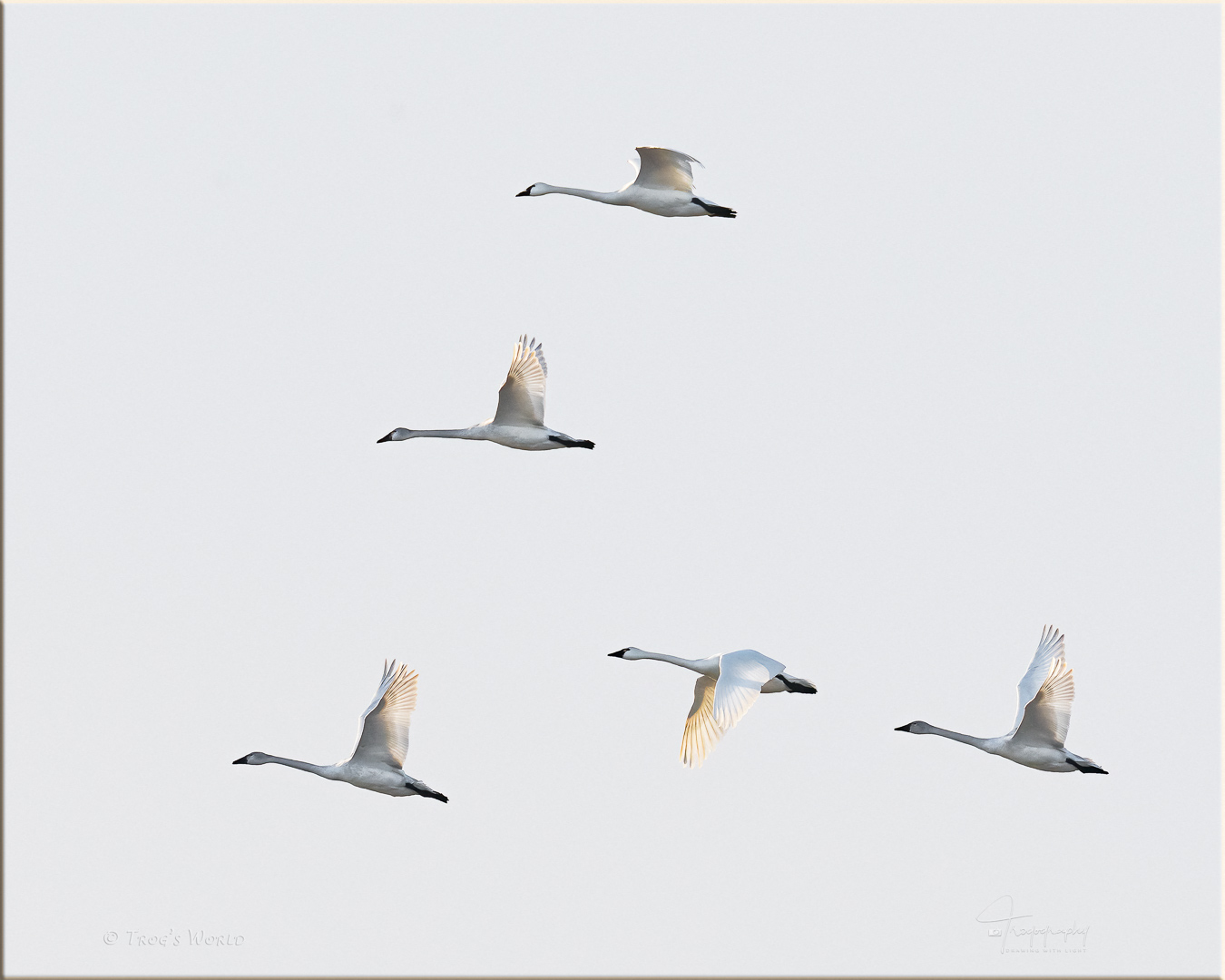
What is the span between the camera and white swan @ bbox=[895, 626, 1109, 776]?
94.0 ft

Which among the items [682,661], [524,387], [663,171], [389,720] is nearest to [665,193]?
[663,171]

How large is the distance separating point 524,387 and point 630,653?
4540mm

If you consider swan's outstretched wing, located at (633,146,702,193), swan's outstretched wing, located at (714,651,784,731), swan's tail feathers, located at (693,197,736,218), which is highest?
swan's outstretched wing, located at (633,146,702,193)

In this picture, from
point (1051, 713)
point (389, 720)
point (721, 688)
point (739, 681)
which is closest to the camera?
point (721, 688)

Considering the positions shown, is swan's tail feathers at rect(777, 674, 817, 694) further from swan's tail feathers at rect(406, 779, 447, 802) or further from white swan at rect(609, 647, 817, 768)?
swan's tail feathers at rect(406, 779, 447, 802)

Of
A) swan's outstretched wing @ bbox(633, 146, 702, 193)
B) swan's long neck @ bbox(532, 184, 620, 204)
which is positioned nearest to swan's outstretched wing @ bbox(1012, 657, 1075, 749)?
swan's outstretched wing @ bbox(633, 146, 702, 193)

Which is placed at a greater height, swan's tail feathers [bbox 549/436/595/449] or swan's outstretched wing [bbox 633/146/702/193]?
swan's outstretched wing [bbox 633/146/702/193]

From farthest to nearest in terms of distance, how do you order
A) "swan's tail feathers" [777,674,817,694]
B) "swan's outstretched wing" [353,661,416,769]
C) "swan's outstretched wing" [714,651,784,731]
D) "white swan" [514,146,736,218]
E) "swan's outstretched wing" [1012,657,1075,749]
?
"white swan" [514,146,736,218]
"swan's outstretched wing" [1012,657,1075,749]
"swan's tail feathers" [777,674,817,694]
"swan's outstretched wing" [353,661,416,769]
"swan's outstretched wing" [714,651,784,731]

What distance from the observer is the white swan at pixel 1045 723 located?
2864 centimetres

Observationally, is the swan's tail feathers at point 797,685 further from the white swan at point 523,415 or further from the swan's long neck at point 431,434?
the swan's long neck at point 431,434

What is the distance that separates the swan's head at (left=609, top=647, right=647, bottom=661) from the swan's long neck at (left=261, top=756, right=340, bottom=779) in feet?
17.0

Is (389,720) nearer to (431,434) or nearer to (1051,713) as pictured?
(431,434)

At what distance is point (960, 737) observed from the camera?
29.6 meters

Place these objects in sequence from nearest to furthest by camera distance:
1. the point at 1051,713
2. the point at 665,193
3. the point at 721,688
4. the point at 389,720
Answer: the point at 721,688, the point at 389,720, the point at 1051,713, the point at 665,193
